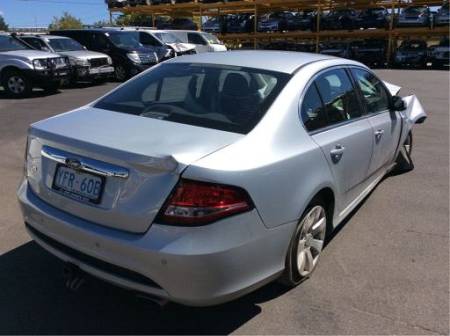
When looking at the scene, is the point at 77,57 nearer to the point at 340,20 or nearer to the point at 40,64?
the point at 40,64

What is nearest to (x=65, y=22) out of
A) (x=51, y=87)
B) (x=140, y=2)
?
(x=140, y=2)

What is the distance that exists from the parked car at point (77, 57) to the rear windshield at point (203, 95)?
12.6 metres

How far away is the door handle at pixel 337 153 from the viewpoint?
11.8ft

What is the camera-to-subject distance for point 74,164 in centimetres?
290

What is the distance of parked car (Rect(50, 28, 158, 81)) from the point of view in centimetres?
1817

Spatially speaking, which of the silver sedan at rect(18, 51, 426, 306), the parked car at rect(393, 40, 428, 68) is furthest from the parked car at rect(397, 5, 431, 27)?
the silver sedan at rect(18, 51, 426, 306)

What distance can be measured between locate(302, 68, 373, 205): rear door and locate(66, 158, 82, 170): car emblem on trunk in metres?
1.51

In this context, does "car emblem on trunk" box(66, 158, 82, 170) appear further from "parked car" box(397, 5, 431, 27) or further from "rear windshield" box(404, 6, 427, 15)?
"rear windshield" box(404, 6, 427, 15)

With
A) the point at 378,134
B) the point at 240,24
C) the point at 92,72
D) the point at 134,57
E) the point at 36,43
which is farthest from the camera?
the point at 240,24

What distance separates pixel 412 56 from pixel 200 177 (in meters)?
29.9

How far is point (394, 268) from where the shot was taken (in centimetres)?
390

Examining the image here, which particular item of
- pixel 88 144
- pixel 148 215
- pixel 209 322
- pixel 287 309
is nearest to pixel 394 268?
pixel 287 309

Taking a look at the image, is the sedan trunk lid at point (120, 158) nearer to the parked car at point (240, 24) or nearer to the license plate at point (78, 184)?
the license plate at point (78, 184)

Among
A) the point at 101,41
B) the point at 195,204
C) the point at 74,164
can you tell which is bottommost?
the point at 101,41
